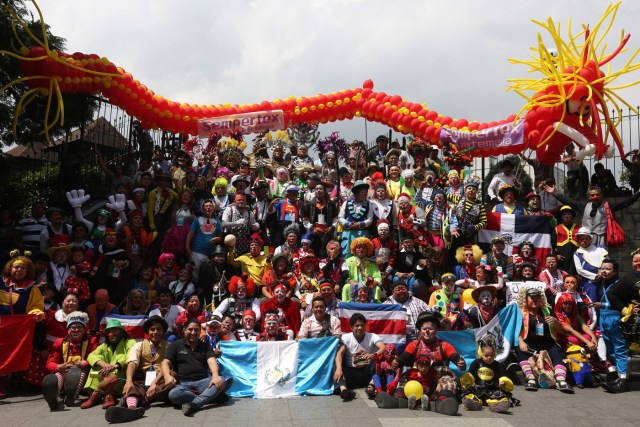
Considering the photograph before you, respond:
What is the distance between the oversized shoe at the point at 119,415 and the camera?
6.16m

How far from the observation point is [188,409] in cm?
647

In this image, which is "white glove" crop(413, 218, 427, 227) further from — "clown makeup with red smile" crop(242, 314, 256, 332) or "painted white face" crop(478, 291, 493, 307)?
"clown makeup with red smile" crop(242, 314, 256, 332)

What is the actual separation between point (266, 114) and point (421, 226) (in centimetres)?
651

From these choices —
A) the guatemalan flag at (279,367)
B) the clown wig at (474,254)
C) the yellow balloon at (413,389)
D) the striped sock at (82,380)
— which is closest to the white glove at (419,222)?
the clown wig at (474,254)

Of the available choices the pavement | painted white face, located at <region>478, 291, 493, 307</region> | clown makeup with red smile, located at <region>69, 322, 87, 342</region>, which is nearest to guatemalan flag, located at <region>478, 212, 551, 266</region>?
painted white face, located at <region>478, 291, 493, 307</region>

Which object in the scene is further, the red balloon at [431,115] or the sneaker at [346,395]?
the red balloon at [431,115]

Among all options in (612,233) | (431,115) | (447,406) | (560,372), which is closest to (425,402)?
(447,406)

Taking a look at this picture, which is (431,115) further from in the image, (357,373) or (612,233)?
(357,373)

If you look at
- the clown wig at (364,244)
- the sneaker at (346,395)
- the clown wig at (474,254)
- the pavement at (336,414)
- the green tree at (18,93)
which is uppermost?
the green tree at (18,93)

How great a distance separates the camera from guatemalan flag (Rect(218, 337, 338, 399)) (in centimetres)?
743

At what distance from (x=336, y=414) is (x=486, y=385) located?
5.76 ft

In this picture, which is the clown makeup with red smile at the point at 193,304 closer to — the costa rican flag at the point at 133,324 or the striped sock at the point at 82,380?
the costa rican flag at the point at 133,324

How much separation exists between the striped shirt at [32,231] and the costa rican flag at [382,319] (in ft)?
16.5

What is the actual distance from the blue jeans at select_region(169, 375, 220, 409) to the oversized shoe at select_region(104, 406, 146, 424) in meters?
0.48
